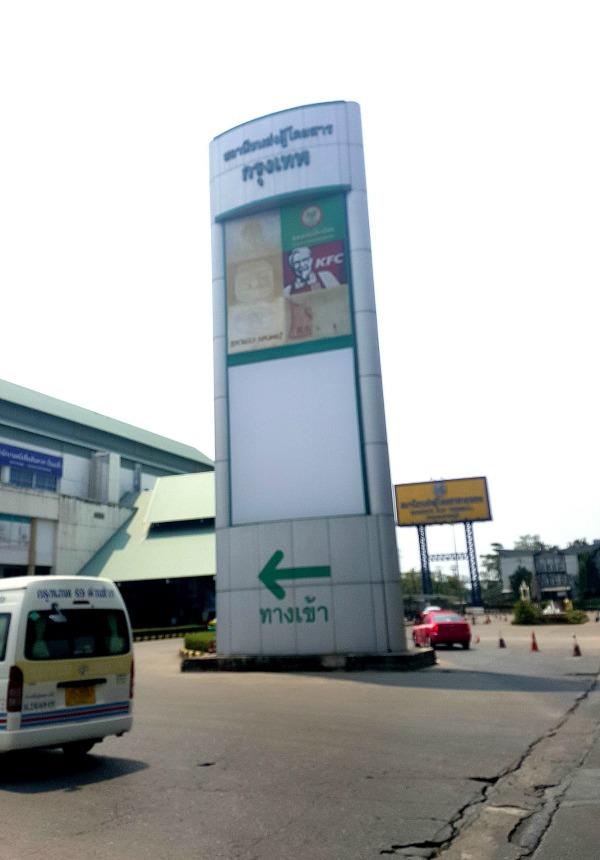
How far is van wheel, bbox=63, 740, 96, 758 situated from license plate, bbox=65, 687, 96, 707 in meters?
0.55

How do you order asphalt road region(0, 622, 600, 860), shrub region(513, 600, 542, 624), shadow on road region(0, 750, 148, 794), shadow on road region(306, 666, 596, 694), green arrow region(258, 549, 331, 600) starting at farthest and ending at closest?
shrub region(513, 600, 542, 624), green arrow region(258, 549, 331, 600), shadow on road region(306, 666, 596, 694), shadow on road region(0, 750, 148, 794), asphalt road region(0, 622, 600, 860)

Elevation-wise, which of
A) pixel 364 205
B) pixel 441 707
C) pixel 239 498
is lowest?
pixel 441 707

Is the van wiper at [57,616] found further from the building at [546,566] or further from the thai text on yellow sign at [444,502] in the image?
the building at [546,566]

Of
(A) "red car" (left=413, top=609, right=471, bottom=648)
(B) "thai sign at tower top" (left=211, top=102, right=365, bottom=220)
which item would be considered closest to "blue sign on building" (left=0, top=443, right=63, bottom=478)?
(B) "thai sign at tower top" (left=211, top=102, right=365, bottom=220)

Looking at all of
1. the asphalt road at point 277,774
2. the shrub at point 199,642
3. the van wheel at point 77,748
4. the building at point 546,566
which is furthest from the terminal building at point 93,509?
the building at point 546,566

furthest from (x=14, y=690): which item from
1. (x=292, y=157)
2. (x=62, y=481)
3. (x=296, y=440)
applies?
(x=62, y=481)

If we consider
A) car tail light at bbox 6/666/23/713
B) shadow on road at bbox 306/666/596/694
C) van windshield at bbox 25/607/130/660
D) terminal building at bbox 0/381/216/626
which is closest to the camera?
car tail light at bbox 6/666/23/713

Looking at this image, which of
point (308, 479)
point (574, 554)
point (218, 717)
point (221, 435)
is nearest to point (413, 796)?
point (218, 717)

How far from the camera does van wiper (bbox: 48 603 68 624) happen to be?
8227 mm

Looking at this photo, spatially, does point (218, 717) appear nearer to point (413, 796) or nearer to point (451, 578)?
point (413, 796)

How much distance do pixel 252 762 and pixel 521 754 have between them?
10.3 feet

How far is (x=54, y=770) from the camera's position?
787 centimetres

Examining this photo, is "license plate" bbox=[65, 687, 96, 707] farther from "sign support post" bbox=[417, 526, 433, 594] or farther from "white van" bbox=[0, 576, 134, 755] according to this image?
"sign support post" bbox=[417, 526, 433, 594]

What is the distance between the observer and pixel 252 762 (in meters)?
7.96
